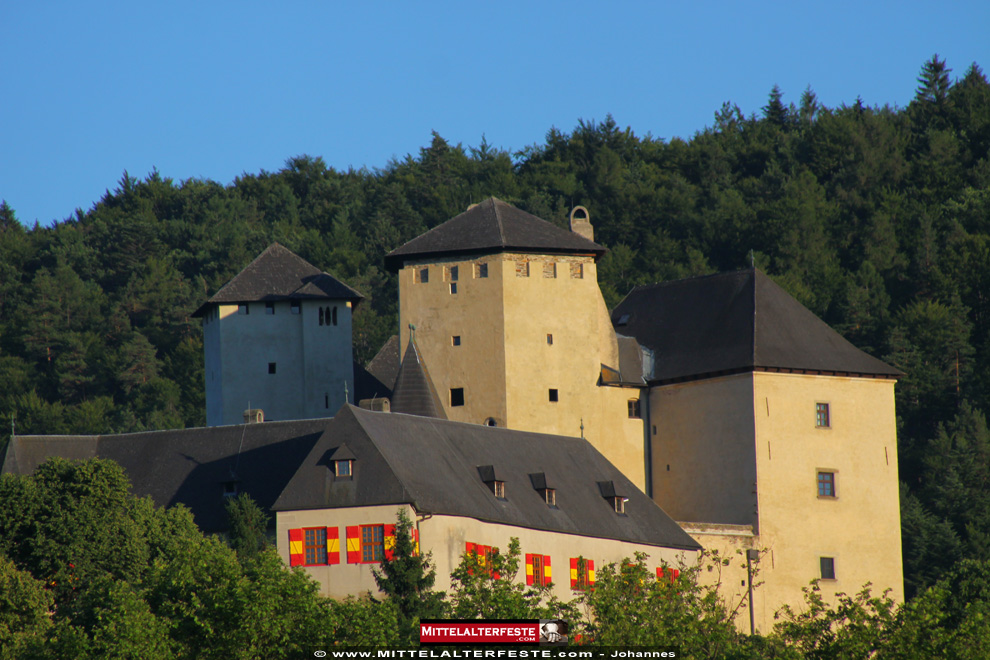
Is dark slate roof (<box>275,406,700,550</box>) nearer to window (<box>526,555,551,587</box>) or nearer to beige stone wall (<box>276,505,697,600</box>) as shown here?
beige stone wall (<box>276,505,697,600</box>)

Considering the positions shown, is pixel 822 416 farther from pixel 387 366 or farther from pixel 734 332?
pixel 387 366

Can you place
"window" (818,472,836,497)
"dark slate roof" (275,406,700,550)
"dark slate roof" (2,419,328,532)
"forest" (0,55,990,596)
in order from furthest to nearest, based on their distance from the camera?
"forest" (0,55,990,596)
"window" (818,472,836,497)
"dark slate roof" (2,419,328,532)
"dark slate roof" (275,406,700,550)

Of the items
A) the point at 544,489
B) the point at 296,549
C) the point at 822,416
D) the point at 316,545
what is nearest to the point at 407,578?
the point at 316,545

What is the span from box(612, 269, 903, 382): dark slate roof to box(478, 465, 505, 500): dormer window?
38.1 ft

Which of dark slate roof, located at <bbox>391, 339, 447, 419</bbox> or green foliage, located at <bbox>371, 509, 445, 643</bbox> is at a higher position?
dark slate roof, located at <bbox>391, 339, 447, 419</bbox>

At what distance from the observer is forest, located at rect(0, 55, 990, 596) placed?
80500 millimetres

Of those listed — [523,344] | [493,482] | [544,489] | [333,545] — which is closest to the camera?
[333,545]

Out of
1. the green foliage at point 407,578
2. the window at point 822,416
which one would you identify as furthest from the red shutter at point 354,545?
the window at point 822,416

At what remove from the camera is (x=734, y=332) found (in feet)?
188

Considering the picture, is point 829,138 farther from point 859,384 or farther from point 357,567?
point 357,567

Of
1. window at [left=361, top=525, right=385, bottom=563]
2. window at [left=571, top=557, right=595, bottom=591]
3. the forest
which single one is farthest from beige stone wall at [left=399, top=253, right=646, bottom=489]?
the forest

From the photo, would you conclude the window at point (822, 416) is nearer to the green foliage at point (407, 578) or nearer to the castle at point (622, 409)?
the castle at point (622, 409)

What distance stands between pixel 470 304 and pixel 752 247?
3668cm

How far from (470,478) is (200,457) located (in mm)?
9073
